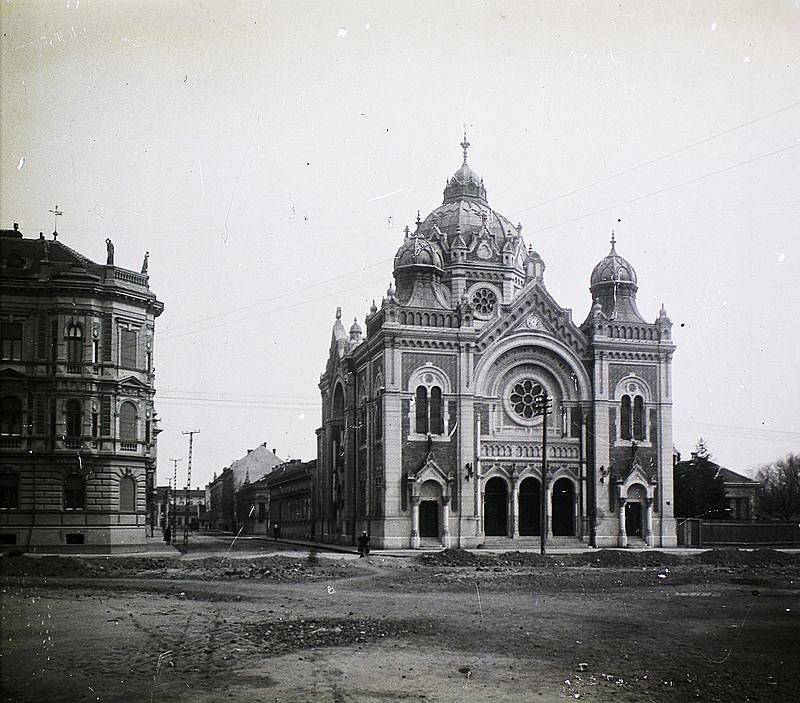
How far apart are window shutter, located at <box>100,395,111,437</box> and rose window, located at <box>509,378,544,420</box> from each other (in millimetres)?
20933

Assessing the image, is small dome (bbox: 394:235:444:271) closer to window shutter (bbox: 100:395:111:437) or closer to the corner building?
the corner building

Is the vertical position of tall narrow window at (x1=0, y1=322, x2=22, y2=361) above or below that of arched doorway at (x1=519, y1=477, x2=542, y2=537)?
above

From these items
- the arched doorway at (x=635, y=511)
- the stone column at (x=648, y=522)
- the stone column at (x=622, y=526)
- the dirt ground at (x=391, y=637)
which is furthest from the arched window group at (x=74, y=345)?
the stone column at (x=648, y=522)

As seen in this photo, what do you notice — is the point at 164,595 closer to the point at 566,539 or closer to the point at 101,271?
the point at 101,271

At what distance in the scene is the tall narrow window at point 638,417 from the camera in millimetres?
52375

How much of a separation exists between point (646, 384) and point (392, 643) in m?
39.1

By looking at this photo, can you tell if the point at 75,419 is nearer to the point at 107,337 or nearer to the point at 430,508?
the point at 107,337

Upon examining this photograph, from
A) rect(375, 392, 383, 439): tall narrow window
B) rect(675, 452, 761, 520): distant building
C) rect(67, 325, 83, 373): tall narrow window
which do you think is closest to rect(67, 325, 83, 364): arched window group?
rect(67, 325, 83, 373): tall narrow window

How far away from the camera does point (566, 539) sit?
5000cm

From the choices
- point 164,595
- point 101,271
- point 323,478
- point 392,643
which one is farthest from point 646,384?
point 392,643

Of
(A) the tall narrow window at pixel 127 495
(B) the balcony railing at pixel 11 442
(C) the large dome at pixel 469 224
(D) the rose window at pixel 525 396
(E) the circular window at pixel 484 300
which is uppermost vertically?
(C) the large dome at pixel 469 224

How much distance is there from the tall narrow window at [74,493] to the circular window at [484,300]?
2561 cm

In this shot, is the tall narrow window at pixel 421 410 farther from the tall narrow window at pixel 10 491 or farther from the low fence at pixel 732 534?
the tall narrow window at pixel 10 491

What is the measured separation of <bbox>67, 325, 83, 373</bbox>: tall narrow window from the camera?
42781 mm
